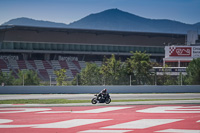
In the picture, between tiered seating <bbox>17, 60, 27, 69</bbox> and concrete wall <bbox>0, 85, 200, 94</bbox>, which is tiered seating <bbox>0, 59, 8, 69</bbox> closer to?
tiered seating <bbox>17, 60, 27, 69</bbox>

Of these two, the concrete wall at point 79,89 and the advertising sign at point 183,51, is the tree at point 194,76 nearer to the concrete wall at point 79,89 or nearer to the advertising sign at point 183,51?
the concrete wall at point 79,89

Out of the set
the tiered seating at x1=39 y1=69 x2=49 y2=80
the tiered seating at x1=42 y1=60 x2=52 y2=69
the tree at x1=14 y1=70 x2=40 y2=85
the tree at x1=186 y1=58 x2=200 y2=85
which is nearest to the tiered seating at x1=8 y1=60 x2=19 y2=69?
the tiered seating at x1=39 y1=69 x2=49 y2=80

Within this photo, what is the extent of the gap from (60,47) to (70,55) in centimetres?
320

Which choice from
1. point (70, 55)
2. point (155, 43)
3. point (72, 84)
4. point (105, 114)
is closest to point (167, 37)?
point (155, 43)

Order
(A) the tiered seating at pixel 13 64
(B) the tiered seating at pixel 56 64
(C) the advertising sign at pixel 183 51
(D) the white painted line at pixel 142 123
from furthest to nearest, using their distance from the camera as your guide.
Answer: (B) the tiered seating at pixel 56 64, (C) the advertising sign at pixel 183 51, (A) the tiered seating at pixel 13 64, (D) the white painted line at pixel 142 123

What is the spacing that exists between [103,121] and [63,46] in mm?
52247

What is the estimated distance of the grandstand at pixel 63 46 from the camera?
64938 mm

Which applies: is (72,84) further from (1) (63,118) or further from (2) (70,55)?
(2) (70,55)

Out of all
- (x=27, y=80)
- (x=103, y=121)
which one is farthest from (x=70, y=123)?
(x=27, y=80)

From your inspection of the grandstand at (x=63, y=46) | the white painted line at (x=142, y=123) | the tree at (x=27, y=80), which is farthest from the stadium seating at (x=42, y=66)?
the white painted line at (x=142, y=123)

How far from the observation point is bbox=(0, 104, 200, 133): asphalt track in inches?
613

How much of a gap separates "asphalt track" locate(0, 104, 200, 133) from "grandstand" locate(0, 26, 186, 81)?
4101cm

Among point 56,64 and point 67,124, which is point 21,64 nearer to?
point 56,64

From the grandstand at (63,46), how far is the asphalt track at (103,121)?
135ft
